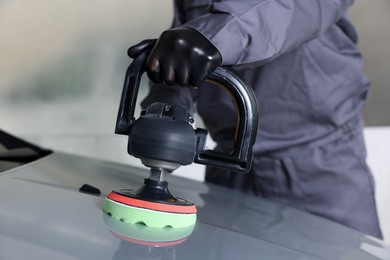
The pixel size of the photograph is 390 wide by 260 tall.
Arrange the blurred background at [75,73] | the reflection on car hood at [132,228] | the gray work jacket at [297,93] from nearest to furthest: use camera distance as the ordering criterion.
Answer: the reflection on car hood at [132,228] < the gray work jacket at [297,93] < the blurred background at [75,73]

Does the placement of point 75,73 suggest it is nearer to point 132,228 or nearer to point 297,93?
point 297,93

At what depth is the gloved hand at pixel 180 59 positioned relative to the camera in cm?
54

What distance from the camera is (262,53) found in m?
0.67

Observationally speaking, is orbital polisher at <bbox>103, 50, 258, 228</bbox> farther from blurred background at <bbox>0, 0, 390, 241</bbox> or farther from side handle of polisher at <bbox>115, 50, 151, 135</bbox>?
blurred background at <bbox>0, 0, 390, 241</bbox>

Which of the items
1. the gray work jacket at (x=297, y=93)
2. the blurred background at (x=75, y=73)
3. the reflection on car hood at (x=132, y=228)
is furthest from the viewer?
the blurred background at (x=75, y=73)

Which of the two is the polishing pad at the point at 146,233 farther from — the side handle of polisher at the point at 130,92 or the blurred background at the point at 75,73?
the blurred background at the point at 75,73

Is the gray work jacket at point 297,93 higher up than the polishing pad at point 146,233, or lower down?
higher up

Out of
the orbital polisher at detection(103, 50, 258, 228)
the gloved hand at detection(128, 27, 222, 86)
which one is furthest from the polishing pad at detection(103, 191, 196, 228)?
the gloved hand at detection(128, 27, 222, 86)

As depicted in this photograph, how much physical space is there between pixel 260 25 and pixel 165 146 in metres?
0.21

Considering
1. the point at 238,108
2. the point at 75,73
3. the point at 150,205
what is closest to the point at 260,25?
the point at 238,108

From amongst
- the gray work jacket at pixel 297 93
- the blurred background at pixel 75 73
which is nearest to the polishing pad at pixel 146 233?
the gray work jacket at pixel 297 93

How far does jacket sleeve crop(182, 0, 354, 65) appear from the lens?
606mm

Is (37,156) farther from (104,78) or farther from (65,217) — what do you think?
(104,78)

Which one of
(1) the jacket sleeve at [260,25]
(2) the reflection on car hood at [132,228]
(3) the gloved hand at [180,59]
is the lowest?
(2) the reflection on car hood at [132,228]
